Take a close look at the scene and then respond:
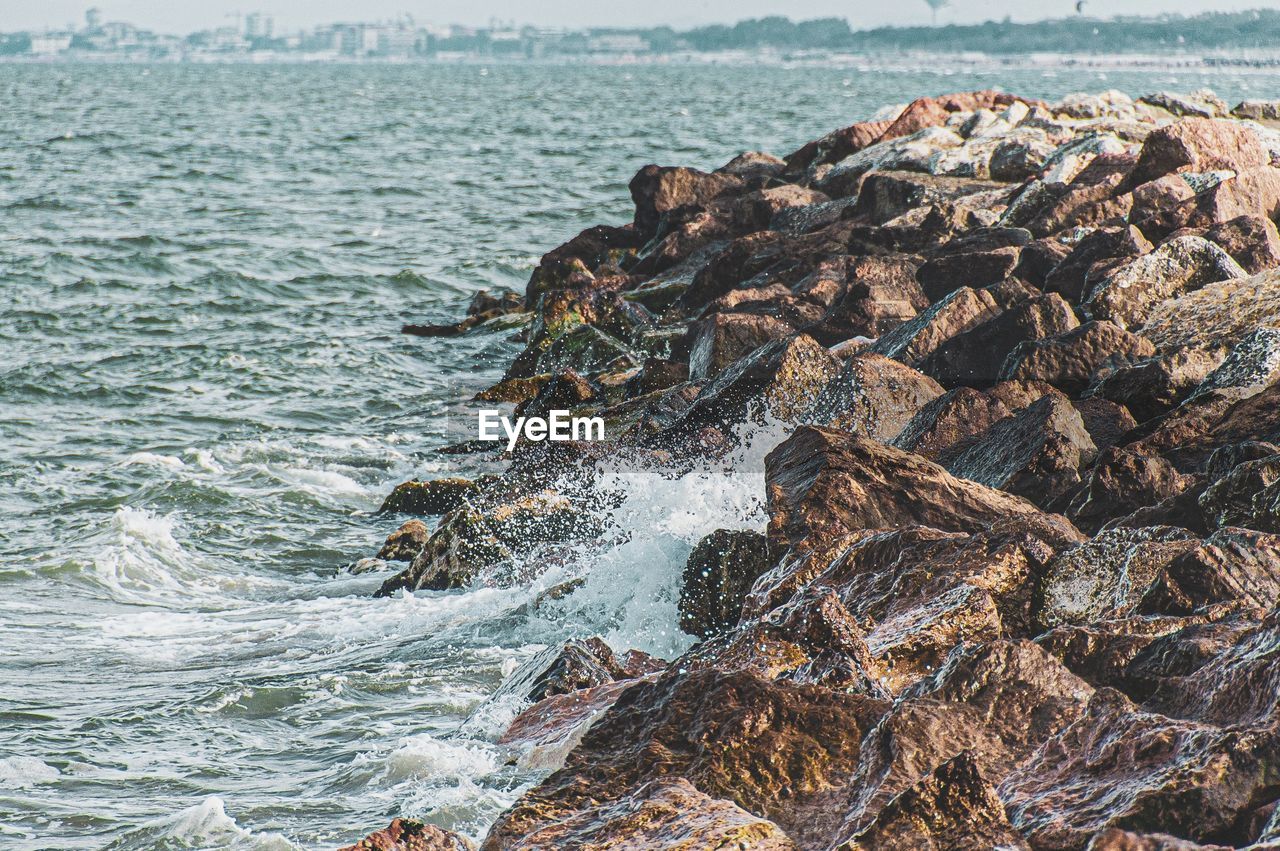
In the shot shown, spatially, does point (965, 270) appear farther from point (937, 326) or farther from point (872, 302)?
point (937, 326)

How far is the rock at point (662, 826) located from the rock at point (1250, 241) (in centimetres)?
871

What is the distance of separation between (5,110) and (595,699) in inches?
2879

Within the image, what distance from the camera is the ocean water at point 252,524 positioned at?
6.62 metres

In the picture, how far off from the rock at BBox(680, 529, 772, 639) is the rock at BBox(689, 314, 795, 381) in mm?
3892

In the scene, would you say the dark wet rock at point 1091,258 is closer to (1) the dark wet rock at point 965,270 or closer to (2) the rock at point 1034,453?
(1) the dark wet rock at point 965,270

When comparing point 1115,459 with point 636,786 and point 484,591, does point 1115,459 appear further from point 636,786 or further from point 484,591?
point 484,591

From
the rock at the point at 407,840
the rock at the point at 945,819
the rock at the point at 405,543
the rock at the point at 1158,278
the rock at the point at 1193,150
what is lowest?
the rock at the point at 405,543

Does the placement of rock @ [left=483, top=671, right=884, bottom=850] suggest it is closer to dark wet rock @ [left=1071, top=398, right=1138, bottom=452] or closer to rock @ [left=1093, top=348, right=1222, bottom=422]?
dark wet rock @ [left=1071, top=398, right=1138, bottom=452]

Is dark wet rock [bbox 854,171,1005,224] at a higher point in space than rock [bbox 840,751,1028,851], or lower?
higher

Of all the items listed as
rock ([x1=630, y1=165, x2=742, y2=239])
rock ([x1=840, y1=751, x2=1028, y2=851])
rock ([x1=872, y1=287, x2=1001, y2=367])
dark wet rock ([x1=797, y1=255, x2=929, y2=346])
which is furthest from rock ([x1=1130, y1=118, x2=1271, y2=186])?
rock ([x1=840, y1=751, x2=1028, y2=851])

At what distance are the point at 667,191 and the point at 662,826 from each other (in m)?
17.5

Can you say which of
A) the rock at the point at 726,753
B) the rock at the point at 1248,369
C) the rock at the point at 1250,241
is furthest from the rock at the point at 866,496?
the rock at the point at 1250,241

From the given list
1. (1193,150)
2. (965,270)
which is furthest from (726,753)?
(1193,150)

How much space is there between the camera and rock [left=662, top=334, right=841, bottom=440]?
9.88m
